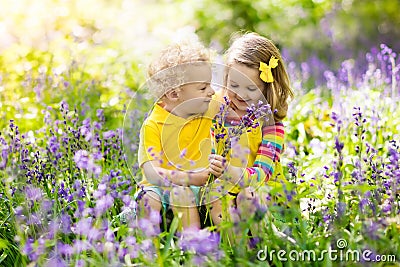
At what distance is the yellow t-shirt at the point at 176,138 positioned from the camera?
2674 mm

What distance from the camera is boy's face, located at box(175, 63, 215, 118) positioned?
8.82ft

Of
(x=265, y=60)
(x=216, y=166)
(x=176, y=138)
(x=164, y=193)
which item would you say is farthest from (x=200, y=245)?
(x=265, y=60)

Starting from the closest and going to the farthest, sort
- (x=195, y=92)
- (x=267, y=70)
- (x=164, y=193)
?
1. (x=164, y=193)
2. (x=195, y=92)
3. (x=267, y=70)

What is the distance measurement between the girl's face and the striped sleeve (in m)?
0.19

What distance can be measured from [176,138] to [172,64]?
35 centimetres

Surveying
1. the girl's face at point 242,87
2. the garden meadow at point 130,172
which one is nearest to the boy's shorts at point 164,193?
the garden meadow at point 130,172

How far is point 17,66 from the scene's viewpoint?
16.4ft

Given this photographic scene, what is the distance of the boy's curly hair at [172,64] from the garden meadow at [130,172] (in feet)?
0.58

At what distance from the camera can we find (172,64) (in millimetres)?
2762

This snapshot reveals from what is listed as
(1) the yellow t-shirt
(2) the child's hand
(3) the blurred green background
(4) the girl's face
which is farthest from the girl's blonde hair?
(3) the blurred green background

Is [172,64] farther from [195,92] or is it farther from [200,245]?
[200,245]

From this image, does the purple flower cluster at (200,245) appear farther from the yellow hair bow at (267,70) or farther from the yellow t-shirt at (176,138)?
the yellow hair bow at (267,70)

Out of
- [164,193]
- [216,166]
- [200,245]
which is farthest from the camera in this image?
[164,193]

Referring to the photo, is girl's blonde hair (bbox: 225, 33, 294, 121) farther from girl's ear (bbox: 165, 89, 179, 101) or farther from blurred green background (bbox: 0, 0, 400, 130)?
blurred green background (bbox: 0, 0, 400, 130)
